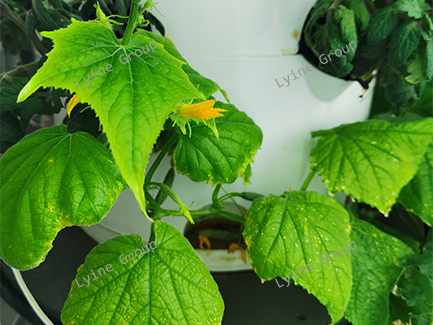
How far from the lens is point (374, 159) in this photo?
609mm

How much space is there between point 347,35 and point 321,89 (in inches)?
4.1

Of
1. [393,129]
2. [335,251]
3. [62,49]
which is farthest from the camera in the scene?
[393,129]

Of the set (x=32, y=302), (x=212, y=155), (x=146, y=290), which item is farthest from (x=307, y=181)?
(x=32, y=302)

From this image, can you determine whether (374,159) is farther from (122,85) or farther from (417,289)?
(122,85)

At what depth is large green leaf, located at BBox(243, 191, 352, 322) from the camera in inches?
20.2

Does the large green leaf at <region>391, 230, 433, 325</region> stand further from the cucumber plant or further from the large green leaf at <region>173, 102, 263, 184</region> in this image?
the large green leaf at <region>173, 102, 263, 184</region>

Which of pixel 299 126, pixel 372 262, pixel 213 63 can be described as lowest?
pixel 372 262

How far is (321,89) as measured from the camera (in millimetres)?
667

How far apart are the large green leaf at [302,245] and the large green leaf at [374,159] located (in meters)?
0.06

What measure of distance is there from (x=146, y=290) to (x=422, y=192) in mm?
457

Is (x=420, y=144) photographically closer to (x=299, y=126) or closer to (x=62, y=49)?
(x=299, y=126)

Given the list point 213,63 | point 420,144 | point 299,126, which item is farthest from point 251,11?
point 420,144

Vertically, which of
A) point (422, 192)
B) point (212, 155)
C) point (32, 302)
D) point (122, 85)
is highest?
point (122, 85)

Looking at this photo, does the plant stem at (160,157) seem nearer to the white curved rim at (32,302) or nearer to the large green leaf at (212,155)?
A: the large green leaf at (212,155)
